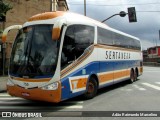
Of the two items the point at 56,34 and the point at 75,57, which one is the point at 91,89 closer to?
the point at 75,57

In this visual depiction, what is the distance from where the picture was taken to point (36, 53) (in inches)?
407

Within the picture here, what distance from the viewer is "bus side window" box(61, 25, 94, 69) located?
1057 centimetres

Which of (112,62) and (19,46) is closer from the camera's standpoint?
(19,46)

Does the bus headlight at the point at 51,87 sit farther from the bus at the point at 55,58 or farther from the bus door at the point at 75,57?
the bus door at the point at 75,57

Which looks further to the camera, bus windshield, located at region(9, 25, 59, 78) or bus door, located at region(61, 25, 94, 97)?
bus door, located at region(61, 25, 94, 97)

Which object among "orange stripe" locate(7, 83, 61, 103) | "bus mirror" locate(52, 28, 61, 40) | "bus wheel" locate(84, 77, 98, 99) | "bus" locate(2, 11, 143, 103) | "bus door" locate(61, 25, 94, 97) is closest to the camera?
"bus mirror" locate(52, 28, 61, 40)

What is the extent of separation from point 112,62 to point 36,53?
587 centimetres

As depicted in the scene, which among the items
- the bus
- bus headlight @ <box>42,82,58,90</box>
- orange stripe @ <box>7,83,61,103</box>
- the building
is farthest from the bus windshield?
the building

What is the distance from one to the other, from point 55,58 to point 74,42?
1.34 m

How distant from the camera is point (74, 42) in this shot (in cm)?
1121

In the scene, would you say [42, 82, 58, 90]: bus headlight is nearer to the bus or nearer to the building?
the bus

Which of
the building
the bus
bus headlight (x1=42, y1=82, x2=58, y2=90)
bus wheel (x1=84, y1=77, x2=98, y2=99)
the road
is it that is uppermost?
the building

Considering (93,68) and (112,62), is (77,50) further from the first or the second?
(112,62)

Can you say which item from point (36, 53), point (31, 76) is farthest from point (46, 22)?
point (31, 76)
